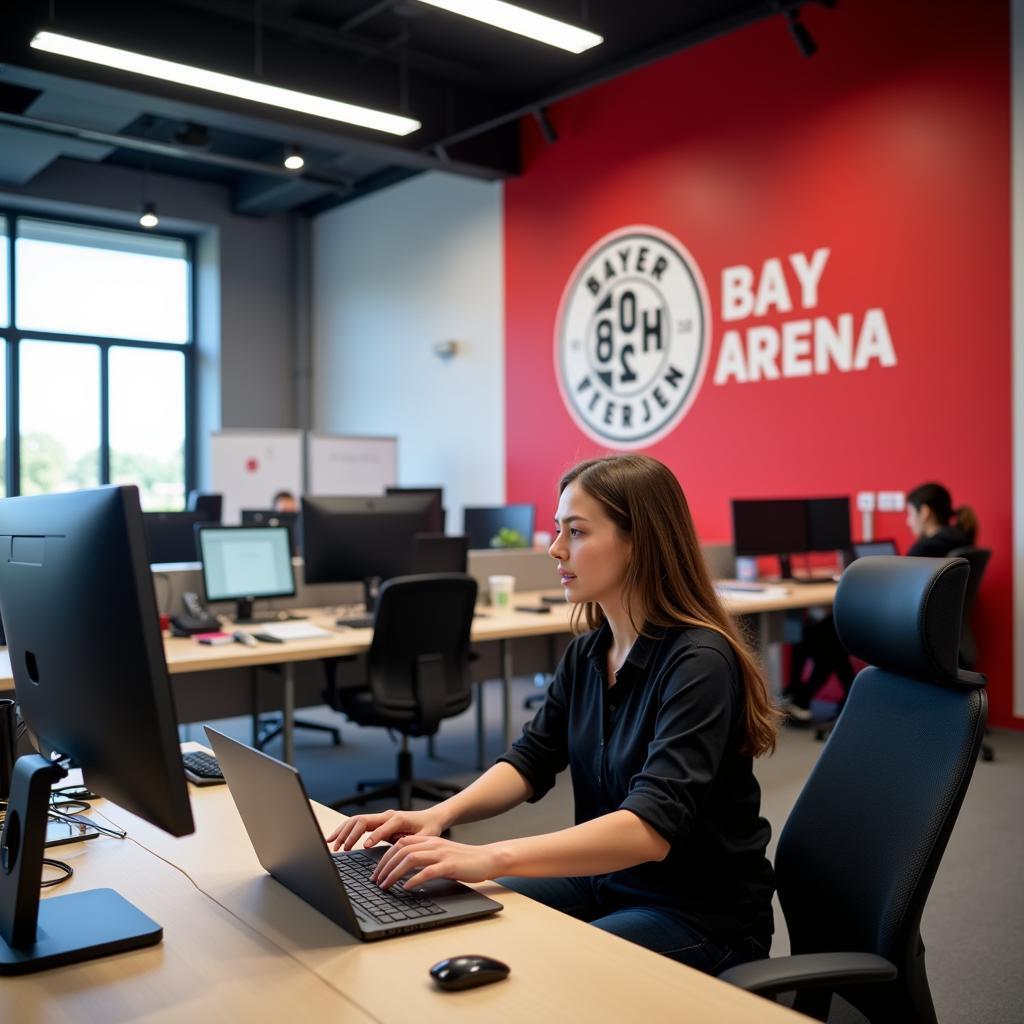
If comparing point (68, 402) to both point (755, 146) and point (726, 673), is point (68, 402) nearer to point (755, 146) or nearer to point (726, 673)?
point (755, 146)

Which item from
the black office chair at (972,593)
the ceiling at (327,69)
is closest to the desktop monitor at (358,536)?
the black office chair at (972,593)

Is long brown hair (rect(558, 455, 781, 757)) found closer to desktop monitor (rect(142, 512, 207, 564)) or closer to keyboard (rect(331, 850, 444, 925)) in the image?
keyboard (rect(331, 850, 444, 925))

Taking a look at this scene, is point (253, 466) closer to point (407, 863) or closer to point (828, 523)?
point (828, 523)

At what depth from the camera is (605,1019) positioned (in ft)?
3.36

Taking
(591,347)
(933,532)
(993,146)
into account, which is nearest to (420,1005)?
(933,532)

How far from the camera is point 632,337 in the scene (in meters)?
7.01

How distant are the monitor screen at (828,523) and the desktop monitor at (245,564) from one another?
2.93 metres

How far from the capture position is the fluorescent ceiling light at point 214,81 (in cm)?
479

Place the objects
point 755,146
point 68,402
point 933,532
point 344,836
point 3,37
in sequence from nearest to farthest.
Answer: point 344,836, point 933,532, point 3,37, point 755,146, point 68,402

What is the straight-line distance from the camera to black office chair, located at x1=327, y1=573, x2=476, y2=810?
371cm

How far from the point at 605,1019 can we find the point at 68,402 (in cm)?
927

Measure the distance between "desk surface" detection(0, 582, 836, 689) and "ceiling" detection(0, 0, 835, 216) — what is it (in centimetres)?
304

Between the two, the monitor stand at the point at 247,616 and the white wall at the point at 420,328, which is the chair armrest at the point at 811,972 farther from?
the white wall at the point at 420,328

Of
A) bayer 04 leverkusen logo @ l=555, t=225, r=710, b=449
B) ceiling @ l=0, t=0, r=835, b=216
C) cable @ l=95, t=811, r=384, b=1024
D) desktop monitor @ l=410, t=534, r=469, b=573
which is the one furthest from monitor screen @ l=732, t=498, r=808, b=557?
cable @ l=95, t=811, r=384, b=1024
